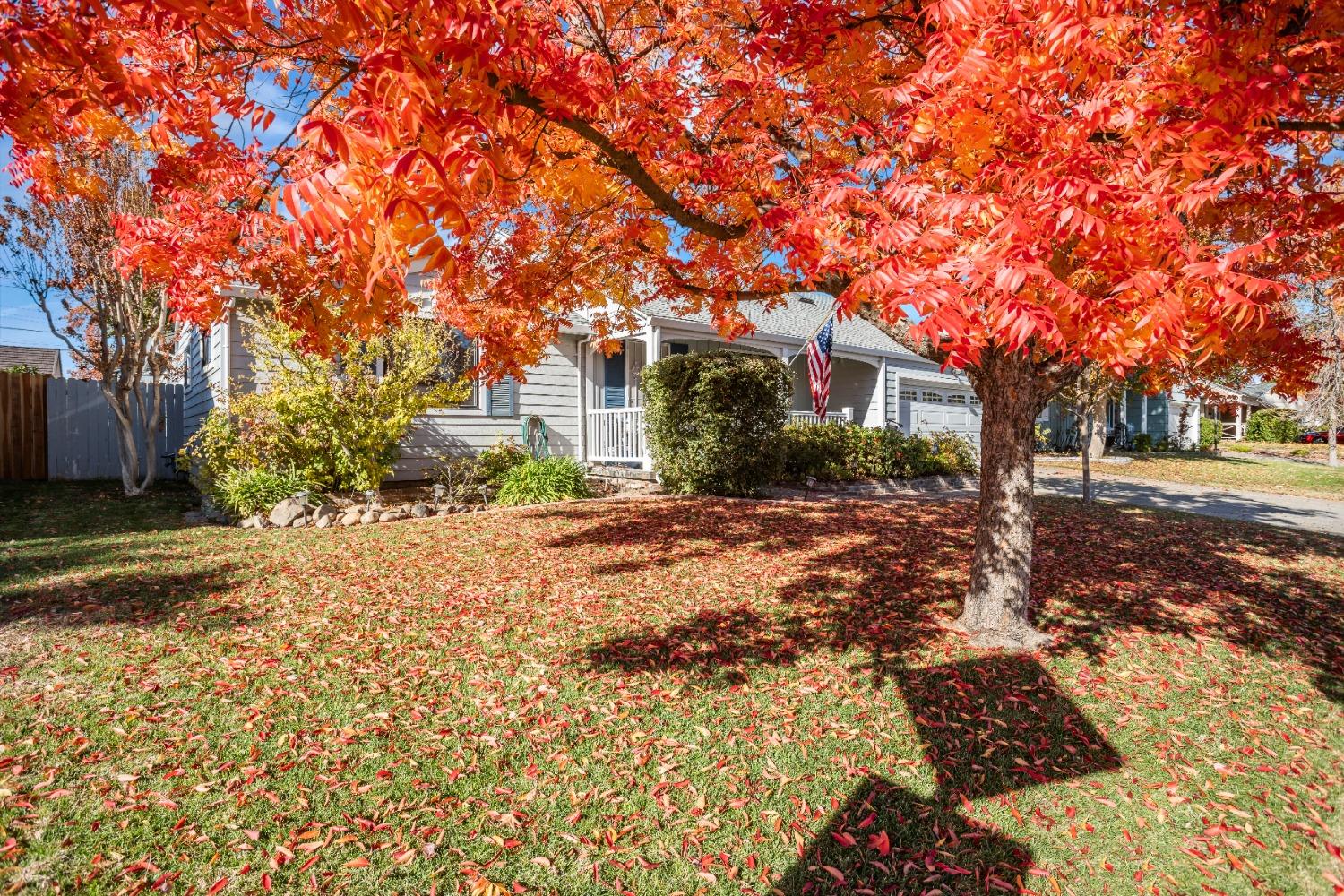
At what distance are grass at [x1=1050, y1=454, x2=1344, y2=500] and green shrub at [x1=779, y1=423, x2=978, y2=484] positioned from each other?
6.90m

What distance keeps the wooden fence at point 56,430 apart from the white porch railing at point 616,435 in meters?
8.81

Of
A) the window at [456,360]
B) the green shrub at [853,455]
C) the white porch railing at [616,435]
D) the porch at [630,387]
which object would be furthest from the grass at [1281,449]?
the window at [456,360]

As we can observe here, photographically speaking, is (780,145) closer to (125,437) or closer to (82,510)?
(82,510)

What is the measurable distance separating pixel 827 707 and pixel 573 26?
5368 millimetres

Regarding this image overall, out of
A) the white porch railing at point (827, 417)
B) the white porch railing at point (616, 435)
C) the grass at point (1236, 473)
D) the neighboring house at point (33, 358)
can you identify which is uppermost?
the neighboring house at point (33, 358)

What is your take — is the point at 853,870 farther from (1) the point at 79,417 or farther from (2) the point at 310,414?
(1) the point at 79,417

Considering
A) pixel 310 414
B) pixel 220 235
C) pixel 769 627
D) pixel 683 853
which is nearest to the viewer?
pixel 683 853

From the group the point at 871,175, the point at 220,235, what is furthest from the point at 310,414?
the point at 871,175

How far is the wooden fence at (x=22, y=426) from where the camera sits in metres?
13.2

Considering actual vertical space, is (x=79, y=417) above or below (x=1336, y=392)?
below

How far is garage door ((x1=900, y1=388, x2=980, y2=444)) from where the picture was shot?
69.5ft

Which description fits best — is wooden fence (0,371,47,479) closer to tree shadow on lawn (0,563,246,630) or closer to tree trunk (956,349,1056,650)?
tree shadow on lawn (0,563,246,630)

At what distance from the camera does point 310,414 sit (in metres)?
9.25

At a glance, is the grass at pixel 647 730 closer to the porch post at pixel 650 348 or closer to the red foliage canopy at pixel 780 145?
the red foliage canopy at pixel 780 145
